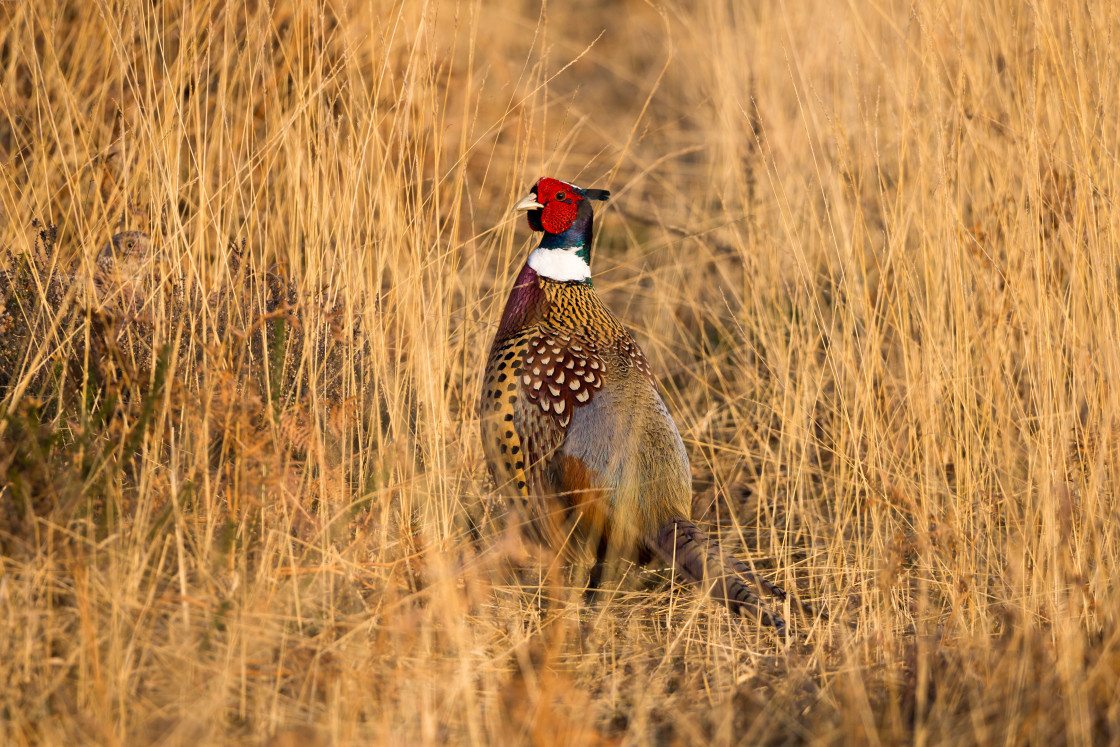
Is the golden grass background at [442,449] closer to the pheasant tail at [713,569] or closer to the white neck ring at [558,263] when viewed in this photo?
the pheasant tail at [713,569]

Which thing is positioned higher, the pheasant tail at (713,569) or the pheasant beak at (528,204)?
the pheasant beak at (528,204)

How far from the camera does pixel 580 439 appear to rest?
298 cm

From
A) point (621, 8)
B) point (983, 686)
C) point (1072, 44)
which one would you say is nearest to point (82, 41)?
point (1072, 44)

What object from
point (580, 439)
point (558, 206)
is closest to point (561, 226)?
point (558, 206)

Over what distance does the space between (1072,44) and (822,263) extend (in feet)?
5.65

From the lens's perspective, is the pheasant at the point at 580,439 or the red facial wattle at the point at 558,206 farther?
the red facial wattle at the point at 558,206

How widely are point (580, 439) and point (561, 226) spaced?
69 cm

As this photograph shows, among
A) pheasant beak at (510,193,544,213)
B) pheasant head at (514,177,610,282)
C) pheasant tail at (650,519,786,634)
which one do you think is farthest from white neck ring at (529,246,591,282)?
pheasant tail at (650,519,786,634)

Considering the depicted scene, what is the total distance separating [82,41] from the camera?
3.65 metres

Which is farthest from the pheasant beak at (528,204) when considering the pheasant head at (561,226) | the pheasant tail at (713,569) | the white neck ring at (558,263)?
the pheasant tail at (713,569)

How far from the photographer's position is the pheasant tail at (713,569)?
267 cm

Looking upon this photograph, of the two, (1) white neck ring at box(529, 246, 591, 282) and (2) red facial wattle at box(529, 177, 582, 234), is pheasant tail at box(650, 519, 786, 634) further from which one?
(2) red facial wattle at box(529, 177, 582, 234)

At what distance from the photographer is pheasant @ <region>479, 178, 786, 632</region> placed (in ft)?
9.73

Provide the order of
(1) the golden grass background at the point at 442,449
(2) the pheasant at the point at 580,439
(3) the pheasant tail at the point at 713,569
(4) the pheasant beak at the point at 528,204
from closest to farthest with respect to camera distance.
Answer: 1. (1) the golden grass background at the point at 442,449
2. (3) the pheasant tail at the point at 713,569
3. (2) the pheasant at the point at 580,439
4. (4) the pheasant beak at the point at 528,204
